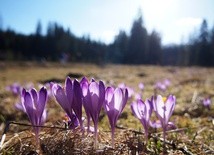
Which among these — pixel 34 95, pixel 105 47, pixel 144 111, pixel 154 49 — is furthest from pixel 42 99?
pixel 105 47

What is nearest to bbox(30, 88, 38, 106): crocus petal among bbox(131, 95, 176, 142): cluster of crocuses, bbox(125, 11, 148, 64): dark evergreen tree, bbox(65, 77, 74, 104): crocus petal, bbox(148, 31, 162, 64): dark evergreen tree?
bbox(65, 77, 74, 104): crocus petal

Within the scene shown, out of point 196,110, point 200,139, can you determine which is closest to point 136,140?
point 200,139

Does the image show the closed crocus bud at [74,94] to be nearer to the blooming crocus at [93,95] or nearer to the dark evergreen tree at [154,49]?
the blooming crocus at [93,95]

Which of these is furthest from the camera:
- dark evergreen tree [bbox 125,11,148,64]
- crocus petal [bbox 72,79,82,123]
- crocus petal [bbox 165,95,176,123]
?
dark evergreen tree [bbox 125,11,148,64]

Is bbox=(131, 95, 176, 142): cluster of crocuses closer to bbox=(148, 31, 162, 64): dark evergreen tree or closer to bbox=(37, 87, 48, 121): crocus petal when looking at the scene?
bbox=(37, 87, 48, 121): crocus petal

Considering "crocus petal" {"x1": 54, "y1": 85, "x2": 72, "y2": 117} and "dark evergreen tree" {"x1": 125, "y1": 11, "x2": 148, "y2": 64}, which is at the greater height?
"dark evergreen tree" {"x1": 125, "y1": 11, "x2": 148, "y2": 64}

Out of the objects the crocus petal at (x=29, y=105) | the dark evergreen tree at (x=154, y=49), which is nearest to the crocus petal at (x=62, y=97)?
the crocus petal at (x=29, y=105)

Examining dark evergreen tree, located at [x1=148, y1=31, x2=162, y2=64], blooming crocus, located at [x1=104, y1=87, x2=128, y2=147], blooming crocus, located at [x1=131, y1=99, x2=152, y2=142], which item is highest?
dark evergreen tree, located at [x1=148, y1=31, x2=162, y2=64]
